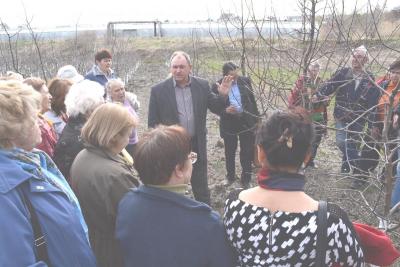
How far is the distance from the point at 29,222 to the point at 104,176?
601 mm

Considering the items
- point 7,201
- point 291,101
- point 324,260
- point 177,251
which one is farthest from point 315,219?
point 291,101

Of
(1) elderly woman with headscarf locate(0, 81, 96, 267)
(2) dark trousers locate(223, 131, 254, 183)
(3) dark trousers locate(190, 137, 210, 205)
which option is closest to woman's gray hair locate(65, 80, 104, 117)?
(1) elderly woman with headscarf locate(0, 81, 96, 267)

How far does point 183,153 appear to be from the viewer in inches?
59.6

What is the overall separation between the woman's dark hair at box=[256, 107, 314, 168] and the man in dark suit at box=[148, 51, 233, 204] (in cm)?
216

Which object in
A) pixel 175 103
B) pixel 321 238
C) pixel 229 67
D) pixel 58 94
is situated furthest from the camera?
pixel 229 67

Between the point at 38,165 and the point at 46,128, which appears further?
the point at 46,128

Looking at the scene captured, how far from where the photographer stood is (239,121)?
4711 mm

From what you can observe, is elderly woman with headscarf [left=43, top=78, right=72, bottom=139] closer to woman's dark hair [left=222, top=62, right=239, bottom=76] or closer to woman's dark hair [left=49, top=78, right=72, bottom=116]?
woman's dark hair [left=49, top=78, right=72, bottom=116]

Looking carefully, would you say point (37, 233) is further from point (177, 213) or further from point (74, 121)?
point (74, 121)

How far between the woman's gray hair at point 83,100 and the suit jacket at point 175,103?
1.06 meters

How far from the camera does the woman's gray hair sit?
8.26ft

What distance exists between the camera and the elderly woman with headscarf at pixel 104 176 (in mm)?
1918

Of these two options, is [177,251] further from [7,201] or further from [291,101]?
[291,101]

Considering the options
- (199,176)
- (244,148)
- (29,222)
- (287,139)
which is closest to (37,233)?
(29,222)
